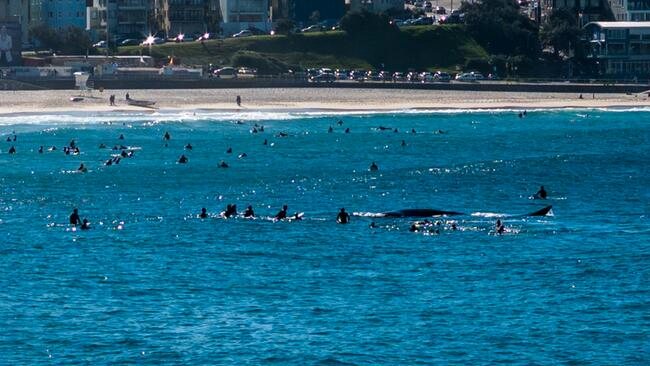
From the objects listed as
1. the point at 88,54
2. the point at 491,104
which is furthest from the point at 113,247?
the point at 88,54

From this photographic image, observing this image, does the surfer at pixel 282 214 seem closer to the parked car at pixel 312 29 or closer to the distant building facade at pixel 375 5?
the parked car at pixel 312 29

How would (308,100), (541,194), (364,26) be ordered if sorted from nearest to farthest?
(541,194), (308,100), (364,26)

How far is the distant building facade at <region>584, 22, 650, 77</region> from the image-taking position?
166750mm

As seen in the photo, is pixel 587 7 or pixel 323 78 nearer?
pixel 323 78

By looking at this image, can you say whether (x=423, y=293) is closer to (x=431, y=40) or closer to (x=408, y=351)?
(x=408, y=351)

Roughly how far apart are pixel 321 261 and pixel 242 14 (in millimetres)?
126156

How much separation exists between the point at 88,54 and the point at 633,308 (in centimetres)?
12079

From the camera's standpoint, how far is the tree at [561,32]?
167 m

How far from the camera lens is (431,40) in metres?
170

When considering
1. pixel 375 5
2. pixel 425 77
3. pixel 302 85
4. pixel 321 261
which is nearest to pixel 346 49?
pixel 425 77

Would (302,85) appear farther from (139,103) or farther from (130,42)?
(130,42)

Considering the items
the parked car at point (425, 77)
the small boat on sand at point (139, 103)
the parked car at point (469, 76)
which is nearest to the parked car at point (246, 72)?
the parked car at point (425, 77)

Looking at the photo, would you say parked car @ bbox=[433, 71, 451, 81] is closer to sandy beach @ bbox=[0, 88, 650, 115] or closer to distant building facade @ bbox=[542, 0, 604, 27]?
sandy beach @ bbox=[0, 88, 650, 115]

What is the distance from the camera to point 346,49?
554ft
